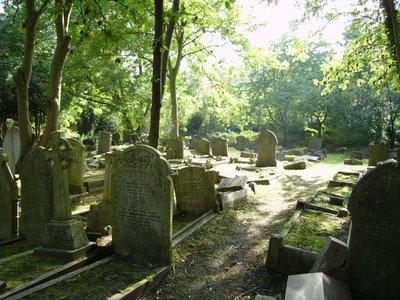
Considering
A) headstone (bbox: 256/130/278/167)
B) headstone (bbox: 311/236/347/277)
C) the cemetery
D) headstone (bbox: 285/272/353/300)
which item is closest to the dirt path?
the cemetery

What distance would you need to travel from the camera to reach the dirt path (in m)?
5.22

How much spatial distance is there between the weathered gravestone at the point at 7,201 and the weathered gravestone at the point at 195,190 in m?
3.42

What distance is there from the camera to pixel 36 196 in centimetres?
680

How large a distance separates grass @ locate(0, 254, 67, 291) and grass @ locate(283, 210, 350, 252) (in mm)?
3522

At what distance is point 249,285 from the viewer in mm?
5391

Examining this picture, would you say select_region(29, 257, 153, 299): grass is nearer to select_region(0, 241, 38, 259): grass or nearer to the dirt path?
the dirt path

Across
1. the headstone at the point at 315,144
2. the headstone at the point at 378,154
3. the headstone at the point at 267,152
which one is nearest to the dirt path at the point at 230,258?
the headstone at the point at 267,152

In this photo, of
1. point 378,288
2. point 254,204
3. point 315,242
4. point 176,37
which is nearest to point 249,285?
point 315,242

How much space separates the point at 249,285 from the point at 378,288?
67.0 inches

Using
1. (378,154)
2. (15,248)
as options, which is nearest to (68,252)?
(15,248)

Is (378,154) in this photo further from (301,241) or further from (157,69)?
(301,241)

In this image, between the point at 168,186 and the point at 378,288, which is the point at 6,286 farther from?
the point at 378,288

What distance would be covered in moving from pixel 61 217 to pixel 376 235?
4.52 m

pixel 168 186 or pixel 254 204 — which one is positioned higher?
pixel 168 186
